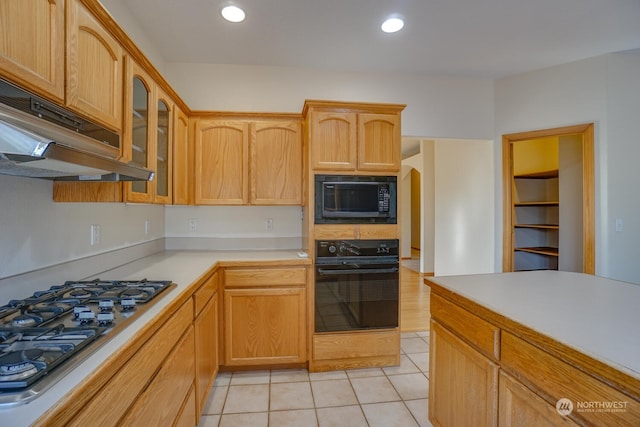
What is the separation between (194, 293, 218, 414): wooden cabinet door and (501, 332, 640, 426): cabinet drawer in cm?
151

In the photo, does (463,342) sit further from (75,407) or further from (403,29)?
(403,29)

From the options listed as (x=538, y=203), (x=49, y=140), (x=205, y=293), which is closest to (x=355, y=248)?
(x=205, y=293)

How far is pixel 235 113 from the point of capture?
2631mm

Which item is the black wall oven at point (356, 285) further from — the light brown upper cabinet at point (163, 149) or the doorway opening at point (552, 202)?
the doorway opening at point (552, 202)

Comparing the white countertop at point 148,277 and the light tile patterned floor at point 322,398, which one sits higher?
the white countertop at point 148,277

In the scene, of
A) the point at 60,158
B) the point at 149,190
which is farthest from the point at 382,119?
the point at 60,158

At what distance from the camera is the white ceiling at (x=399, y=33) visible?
2.12 m

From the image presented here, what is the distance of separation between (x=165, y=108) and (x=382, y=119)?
1631mm

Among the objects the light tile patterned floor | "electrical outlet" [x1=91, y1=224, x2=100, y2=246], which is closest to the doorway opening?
the light tile patterned floor

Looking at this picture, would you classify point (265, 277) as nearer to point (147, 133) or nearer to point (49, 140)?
point (147, 133)

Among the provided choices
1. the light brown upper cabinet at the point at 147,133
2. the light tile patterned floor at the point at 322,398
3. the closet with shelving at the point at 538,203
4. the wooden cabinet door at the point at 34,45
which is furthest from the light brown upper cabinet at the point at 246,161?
the closet with shelving at the point at 538,203

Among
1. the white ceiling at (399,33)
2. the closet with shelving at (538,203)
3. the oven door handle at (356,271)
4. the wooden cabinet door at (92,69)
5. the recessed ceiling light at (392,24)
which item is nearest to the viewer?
the wooden cabinet door at (92,69)

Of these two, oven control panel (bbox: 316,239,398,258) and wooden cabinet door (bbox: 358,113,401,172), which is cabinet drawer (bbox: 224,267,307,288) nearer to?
oven control panel (bbox: 316,239,398,258)

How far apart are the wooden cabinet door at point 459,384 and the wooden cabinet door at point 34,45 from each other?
1.88 meters
